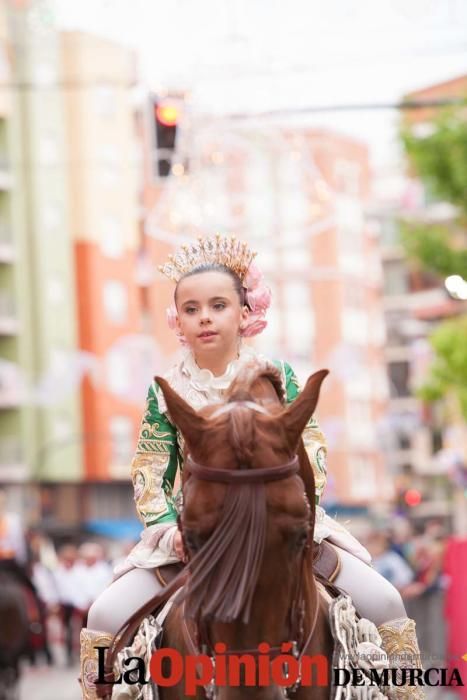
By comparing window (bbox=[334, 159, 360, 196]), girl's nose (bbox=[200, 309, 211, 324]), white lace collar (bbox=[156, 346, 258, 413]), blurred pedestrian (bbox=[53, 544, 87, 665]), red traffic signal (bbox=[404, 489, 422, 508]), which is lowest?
blurred pedestrian (bbox=[53, 544, 87, 665])

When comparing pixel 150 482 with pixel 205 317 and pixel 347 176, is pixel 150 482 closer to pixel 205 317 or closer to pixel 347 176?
pixel 205 317

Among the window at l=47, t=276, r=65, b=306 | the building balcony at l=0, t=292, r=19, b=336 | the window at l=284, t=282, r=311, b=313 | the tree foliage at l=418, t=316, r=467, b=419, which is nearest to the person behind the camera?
the tree foliage at l=418, t=316, r=467, b=419

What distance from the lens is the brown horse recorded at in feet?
14.2

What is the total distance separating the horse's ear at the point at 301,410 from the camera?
449cm

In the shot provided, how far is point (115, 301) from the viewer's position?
219 ft

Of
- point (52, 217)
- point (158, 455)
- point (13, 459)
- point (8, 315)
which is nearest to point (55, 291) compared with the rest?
point (8, 315)

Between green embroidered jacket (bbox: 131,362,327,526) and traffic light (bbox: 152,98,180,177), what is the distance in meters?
13.3

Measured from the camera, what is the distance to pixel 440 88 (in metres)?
68.2

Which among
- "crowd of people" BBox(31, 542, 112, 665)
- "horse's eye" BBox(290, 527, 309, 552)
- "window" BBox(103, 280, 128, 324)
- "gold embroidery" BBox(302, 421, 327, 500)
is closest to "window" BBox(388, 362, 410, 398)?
→ "window" BBox(103, 280, 128, 324)

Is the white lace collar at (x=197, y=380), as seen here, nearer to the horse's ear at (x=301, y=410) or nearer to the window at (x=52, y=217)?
the horse's ear at (x=301, y=410)

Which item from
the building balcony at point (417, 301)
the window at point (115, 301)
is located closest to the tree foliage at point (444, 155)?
the window at point (115, 301)

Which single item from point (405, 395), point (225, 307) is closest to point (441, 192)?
point (225, 307)

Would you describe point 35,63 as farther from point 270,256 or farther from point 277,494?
point 277,494

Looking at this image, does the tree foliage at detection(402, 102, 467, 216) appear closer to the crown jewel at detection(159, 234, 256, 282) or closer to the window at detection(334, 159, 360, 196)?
the crown jewel at detection(159, 234, 256, 282)
